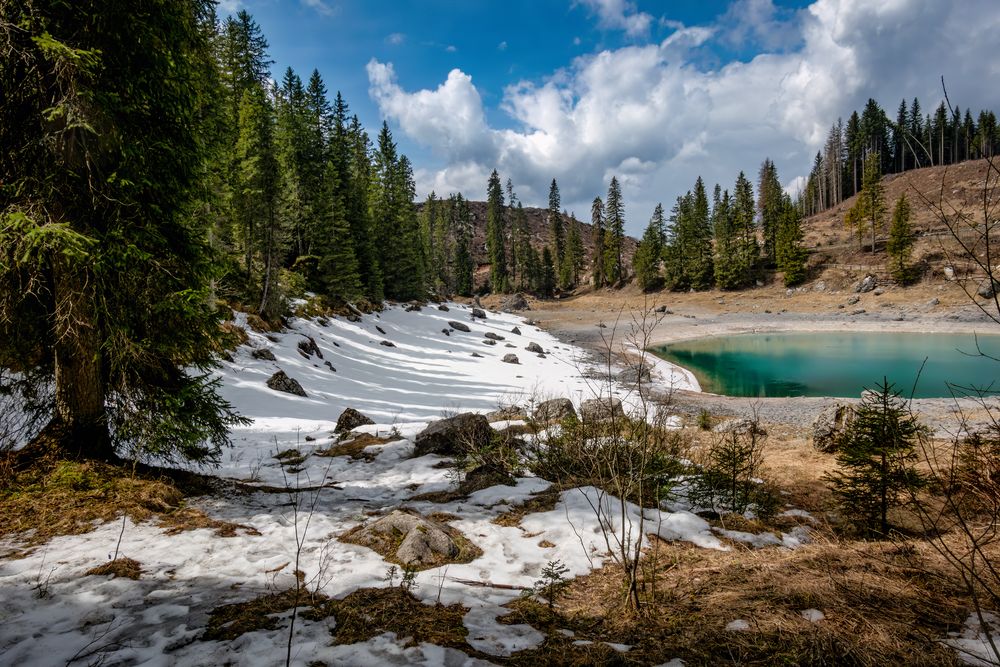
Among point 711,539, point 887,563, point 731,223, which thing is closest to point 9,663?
point 711,539

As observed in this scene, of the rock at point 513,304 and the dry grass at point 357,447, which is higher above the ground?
the rock at point 513,304

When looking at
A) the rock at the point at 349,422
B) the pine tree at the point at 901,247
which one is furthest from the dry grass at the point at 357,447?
the pine tree at the point at 901,247

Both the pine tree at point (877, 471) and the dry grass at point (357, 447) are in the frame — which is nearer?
the pine tree at point (877, 471)

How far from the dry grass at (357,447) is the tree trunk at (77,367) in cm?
356

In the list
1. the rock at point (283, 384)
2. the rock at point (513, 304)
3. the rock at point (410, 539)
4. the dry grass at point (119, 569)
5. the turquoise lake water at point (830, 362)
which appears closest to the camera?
the dry grass at point (119, 569)

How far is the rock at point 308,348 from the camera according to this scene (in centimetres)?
1755

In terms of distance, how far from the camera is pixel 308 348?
18000 mm

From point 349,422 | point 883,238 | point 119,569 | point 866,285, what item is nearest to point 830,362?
point 866,285

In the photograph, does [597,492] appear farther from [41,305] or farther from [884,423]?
[41,305]

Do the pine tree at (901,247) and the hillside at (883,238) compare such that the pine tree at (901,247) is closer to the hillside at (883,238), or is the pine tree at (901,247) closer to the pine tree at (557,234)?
the hillside at (883,238)

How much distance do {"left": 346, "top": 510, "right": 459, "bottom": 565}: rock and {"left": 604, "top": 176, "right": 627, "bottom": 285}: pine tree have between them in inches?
2638

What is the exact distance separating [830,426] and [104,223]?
12506mm

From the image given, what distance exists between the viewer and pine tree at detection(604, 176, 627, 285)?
226ft

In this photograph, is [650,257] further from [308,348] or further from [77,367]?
[77,367]
